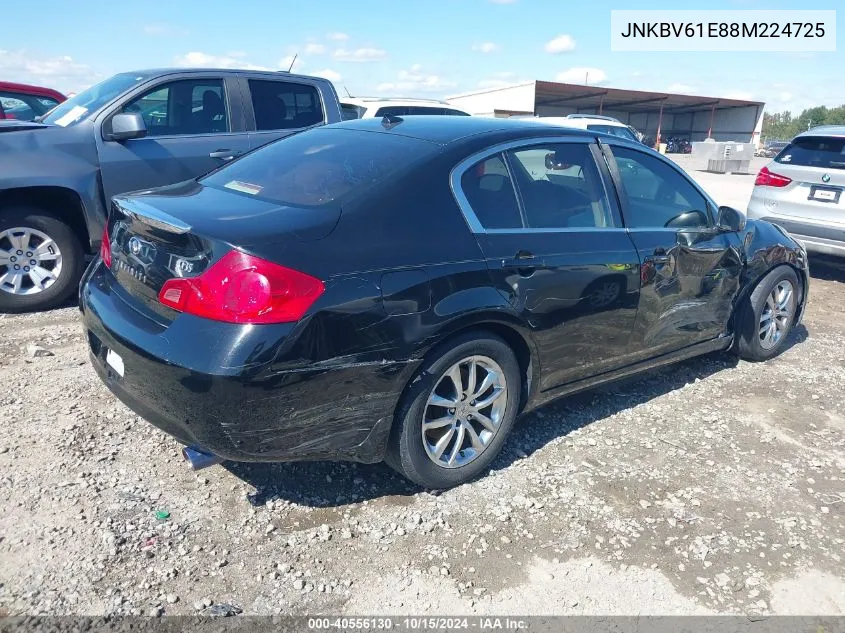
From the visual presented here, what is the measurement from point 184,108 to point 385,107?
4.76 metres

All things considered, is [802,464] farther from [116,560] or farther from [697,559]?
[116,560]

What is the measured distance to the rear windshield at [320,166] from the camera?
2.98m

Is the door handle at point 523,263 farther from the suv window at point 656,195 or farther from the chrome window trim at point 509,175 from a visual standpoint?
the suv window at point 656,195

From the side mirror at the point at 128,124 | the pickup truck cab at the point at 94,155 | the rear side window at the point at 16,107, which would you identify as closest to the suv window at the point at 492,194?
the pickup truck cab at the point at 94,155

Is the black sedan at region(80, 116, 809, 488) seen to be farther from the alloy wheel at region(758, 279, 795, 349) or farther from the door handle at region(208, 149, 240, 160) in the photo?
the door handle at region(208, 149, 240, 160)

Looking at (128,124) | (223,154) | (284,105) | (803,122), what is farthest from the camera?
(803,122)

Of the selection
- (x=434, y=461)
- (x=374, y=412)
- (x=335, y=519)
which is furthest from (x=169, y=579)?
(x=434, y=461)

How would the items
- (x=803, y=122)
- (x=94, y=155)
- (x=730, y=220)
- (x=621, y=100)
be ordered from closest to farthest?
(x=730, y=220)
(x=94, y=155)
(x=621, y=100)
(x=803, y=122)

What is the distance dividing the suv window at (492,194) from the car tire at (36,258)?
394 centimetres

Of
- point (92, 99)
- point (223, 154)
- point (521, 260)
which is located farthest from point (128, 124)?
point (521, 260)

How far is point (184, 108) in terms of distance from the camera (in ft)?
20.1

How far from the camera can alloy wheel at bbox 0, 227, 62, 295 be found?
211 inches

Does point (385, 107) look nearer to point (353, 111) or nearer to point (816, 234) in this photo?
point (353, 111)

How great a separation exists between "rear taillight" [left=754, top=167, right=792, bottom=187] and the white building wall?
33297 millimetres
